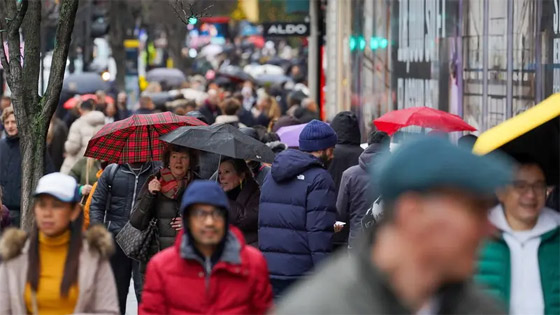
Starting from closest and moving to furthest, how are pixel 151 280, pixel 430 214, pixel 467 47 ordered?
1. pixel 430 214
2. pixel 151 280
3. pixel 467 47

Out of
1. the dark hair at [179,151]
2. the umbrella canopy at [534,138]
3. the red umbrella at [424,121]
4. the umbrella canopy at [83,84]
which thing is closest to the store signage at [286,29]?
the umbrella canopy at [83,84]

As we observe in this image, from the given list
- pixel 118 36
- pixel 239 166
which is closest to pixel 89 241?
pixel 239 166

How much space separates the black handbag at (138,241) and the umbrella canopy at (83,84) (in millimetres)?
18223

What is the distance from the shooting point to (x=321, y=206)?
8938 mm

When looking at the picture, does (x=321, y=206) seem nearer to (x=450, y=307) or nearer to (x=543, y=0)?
(x=543, y=0)

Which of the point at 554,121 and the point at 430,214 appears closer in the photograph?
the point at 430,214

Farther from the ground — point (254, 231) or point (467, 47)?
point (467, 47)

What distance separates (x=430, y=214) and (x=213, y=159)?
27.2ft

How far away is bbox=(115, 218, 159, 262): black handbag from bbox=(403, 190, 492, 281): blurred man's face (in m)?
6.33

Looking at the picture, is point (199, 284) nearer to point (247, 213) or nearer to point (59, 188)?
point (59, 188)

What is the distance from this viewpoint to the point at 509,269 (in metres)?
5.42

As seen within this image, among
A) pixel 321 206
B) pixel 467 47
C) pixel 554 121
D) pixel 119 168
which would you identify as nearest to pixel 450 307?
pixel 554 121

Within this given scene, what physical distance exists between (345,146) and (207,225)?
6591 mm

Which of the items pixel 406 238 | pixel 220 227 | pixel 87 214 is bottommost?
pixel 87 214
